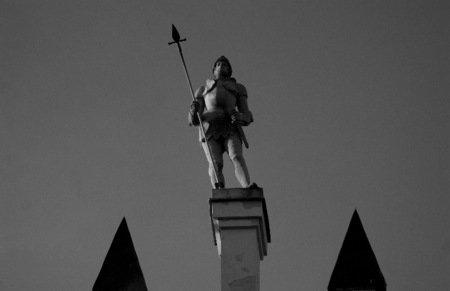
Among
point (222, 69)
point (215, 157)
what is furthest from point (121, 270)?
point (222, 69)

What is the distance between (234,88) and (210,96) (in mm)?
421

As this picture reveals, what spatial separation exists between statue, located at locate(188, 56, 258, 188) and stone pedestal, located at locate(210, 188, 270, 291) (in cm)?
69

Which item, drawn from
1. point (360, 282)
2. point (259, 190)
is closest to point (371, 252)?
point (360, 282)

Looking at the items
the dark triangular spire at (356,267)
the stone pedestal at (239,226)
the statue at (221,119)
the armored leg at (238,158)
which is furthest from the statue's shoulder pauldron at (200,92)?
the dark triangular spire at (356,267)

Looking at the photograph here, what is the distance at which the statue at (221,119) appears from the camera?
23.0 metres

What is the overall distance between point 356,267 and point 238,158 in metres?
2.66

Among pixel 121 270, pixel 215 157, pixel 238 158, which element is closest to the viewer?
pixel 121 270

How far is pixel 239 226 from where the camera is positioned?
21953mm

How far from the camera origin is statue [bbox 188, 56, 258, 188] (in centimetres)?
2298

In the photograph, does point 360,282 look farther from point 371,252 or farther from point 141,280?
point 141,280

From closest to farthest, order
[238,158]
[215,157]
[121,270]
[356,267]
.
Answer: [356,267] < [121,270] < [238,158] < [215,157]

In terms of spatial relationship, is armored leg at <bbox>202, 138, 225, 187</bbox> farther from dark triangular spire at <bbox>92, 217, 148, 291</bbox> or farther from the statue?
A: dark triangular spire at <bbox>92, 217, 148, 291</bbox>

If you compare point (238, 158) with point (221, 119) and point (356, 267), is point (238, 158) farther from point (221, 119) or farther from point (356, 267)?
point (356, 267)

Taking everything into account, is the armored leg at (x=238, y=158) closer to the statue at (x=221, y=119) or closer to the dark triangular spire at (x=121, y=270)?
the statue at (x=221, y=119)
